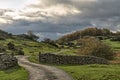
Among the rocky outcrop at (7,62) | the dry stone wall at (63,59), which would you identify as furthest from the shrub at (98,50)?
the rocky outcrop at (7,62)

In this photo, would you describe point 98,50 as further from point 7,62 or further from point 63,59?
point 7,62

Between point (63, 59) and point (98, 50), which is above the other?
point (98, 50)

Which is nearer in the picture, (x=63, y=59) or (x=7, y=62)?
(x=7, y=62)

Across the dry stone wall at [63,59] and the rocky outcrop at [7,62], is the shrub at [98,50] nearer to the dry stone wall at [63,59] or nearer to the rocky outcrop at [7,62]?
the dry stone wall at [63,59]

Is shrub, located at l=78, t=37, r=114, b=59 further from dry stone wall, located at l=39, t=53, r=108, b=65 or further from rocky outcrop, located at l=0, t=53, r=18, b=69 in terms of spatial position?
rocky outcrop, located at l=0, t=53, r=18, b=69

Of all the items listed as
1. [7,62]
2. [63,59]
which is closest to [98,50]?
[63,59]

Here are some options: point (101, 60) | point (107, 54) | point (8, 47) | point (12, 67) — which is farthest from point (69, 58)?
point (8, 47)

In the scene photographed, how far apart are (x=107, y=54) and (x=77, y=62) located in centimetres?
3305

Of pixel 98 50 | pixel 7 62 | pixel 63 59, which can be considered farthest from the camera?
pixel 98 50

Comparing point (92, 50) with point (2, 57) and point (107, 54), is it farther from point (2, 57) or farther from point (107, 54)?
point (2, 57)

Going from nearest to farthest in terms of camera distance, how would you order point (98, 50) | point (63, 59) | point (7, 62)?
point (7, 62)
point (63, 59)
point (98, 50)

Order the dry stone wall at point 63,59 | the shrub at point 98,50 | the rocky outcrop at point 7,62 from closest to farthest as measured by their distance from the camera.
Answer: the rocky outcrop at point 7,62
the dry stone wall at point 63,59
the shrub at point 98,50

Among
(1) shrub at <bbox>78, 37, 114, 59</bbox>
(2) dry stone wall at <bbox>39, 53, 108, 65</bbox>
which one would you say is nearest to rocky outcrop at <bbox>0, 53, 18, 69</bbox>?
(2) dry stone wall at <bbox>39, 53, 108, 65</bbox>

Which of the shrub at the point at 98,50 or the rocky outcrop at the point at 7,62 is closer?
the rocky outcrop at the point at 7,62
